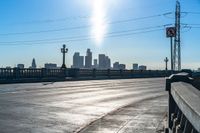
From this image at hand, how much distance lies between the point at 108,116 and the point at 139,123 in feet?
5.69

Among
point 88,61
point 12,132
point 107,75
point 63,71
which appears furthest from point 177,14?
point 88,61

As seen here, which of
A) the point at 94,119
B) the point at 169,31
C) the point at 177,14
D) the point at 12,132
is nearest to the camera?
the point at 12,132

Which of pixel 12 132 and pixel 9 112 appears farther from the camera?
pixel 9 112

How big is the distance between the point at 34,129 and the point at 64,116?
8.16ft

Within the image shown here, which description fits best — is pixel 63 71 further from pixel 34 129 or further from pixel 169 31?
pixel 34 129

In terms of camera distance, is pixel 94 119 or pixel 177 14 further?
pixel 177 14

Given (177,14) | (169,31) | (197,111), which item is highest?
(177,14)

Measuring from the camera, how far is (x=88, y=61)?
400 ft

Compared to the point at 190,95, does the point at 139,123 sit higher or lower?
lower

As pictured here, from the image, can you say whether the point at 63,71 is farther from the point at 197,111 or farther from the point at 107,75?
the point at 197,111

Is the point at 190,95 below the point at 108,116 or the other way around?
the other way around

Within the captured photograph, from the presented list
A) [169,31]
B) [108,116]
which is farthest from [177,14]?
[108,116]

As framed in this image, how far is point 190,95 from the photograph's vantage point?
4.00 meters

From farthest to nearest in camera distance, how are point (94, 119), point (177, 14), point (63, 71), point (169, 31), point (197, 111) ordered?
1. point (177, 14)
2. point (63, 71)
3. point (169, 31)
4. point (94, 119)
5. point (197, 111)
